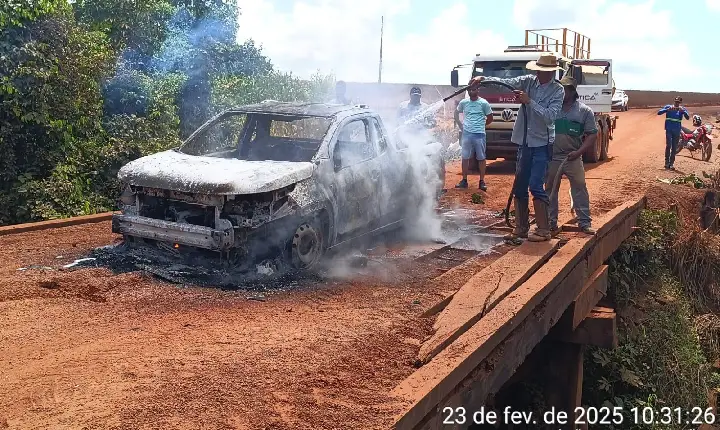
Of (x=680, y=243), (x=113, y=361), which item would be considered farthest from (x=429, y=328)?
(x=680, y=243)

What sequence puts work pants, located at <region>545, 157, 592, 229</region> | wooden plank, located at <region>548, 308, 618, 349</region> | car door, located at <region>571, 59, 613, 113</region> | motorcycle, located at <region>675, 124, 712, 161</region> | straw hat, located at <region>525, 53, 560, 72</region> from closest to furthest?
1. straw hat, located at <region>525, 53, 560, 72</region>
2. wooden plank, located at <region>548, 308, 618, 349</region>
3. work pants, located at <region>545, 157, 592, 229</region>
4. car door, located at <region>571, 59, 613, 113</region>
5. motorcycle, located at <region>675, 124, 712, 161</region>

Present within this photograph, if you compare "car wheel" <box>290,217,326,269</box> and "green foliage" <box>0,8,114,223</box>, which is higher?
"green foliage" <box>0,8,114,223</box>

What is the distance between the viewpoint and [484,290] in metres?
5.77

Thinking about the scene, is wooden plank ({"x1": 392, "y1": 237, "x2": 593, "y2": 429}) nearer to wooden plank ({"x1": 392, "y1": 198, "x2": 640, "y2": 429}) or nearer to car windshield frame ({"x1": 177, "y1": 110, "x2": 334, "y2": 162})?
wooden plank ({"x1": 392, "y1": 198, "x2": 640, "y2": 429})

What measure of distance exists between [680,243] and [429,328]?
742 cm

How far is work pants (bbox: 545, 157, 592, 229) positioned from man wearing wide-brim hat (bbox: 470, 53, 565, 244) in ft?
1.41

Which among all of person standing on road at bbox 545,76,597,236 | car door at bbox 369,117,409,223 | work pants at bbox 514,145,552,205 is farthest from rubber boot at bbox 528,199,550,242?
car door at bbox 369,117,409,223

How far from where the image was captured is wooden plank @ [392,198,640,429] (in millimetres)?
3918

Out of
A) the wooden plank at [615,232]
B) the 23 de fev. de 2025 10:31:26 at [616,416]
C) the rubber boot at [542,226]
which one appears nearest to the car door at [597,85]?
the wooden plank at [615,232]

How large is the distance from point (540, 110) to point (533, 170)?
2.05 ft

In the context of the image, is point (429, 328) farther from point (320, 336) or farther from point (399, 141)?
point (399, 141)

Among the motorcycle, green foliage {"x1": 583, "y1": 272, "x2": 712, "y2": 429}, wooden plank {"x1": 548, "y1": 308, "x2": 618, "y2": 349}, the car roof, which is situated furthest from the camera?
the motorcycle

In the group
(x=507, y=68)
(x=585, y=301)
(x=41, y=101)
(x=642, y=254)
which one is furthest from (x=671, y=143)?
(x=41, y=101)

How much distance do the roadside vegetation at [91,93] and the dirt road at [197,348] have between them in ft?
12.7
